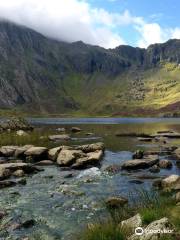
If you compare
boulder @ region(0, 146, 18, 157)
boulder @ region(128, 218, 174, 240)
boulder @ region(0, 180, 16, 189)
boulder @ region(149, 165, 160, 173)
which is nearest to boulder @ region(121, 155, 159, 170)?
boulder @ region(149, 165, 160, 173)

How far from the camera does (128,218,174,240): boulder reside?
14578mm

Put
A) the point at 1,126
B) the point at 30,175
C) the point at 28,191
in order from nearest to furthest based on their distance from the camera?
the point at 28,191 < the point at 30,175 < the point at 1,126

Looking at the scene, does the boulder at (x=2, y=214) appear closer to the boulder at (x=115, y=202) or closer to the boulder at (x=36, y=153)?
the boulder at (x=115, y=202)

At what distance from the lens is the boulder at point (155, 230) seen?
1458 cm

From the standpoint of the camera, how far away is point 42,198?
28844 mm

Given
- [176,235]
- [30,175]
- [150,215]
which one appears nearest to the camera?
[176,235]

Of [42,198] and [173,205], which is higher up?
[173,205]

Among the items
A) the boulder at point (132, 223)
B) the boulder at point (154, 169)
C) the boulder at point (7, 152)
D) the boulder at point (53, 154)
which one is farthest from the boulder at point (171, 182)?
the boulder at point (7, 152)

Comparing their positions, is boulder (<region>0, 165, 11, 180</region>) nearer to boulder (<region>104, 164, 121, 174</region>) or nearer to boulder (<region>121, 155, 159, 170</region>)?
boulder (<region>104, 164, 121, 174</region>)

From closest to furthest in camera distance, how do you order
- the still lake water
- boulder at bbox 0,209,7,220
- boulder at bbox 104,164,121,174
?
the still lake water
boulder at bbox 0,209,7,220
boulder at bbox 104,164,121,174

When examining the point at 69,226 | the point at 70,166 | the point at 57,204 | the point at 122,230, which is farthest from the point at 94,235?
the point at 70,166

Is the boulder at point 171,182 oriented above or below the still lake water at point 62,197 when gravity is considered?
above

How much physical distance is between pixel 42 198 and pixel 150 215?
13.2 meters

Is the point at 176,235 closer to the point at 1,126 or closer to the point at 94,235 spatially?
the point at 94,235
